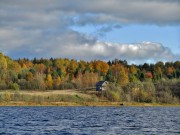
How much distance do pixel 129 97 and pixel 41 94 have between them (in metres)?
35.7

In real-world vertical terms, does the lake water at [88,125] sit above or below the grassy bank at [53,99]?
below

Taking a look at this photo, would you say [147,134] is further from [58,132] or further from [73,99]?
[73,99]

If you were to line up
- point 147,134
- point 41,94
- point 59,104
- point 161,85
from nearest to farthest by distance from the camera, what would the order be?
1. point 147,134
2. point 59,104
3. point 41,94
4. point 161,85

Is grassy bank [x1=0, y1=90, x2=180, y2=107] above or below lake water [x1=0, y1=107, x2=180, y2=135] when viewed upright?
above

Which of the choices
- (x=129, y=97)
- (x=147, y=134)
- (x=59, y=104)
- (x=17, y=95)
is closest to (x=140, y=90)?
(x=129, y=97)

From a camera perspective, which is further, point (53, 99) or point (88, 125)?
point (53, 99)

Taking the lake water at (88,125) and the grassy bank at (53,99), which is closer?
the lake water at (88,125)

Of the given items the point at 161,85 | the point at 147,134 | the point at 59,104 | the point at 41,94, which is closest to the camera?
the point at 147,134

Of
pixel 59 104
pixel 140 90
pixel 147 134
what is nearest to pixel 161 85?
pixel 140 90

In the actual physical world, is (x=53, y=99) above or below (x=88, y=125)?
above

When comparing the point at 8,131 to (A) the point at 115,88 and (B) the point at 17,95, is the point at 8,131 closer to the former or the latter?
(B) the point at 17,95

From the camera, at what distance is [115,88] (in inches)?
7495

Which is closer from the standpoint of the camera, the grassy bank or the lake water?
the lake water

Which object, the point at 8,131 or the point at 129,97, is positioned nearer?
the point at 8,131
